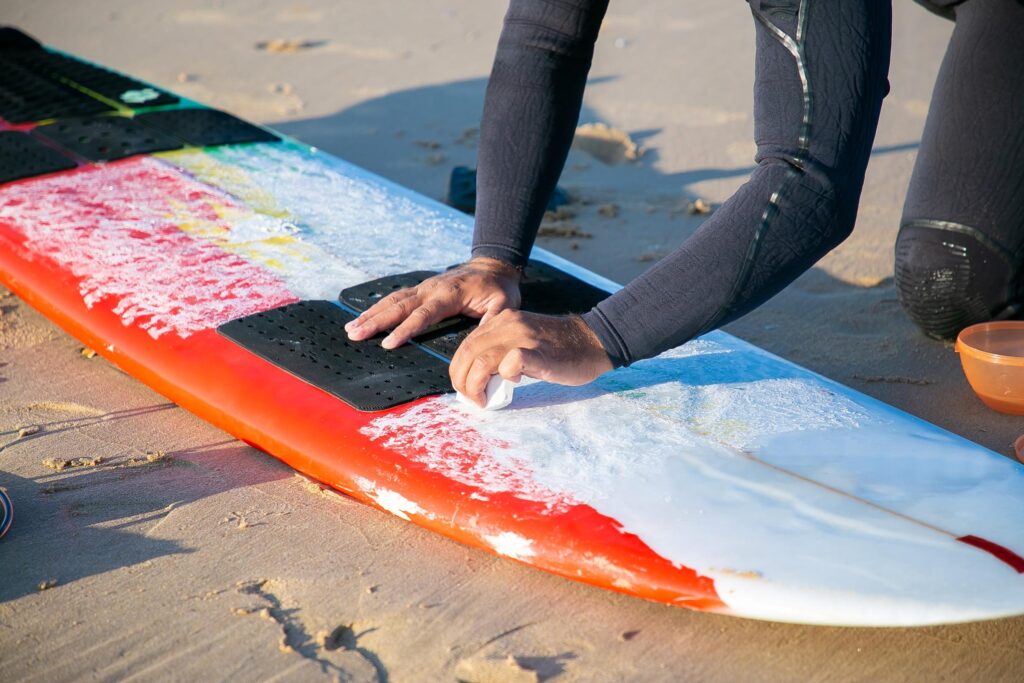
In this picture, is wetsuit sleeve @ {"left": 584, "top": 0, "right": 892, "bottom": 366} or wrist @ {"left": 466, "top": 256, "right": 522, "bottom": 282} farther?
wrist @ {"left": 466, "top": 256, "right": 522, "bottom": 282}

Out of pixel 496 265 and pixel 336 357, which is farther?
pixel 496 265

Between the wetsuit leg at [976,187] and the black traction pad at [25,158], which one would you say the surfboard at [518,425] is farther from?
the wetsuit leg at [976,187]

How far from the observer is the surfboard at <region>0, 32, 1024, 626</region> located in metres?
1.58

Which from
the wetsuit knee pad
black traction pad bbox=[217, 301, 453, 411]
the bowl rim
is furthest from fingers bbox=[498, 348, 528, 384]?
the wetsuit knee pad

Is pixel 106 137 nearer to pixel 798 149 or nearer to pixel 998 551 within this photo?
pixel 798 149

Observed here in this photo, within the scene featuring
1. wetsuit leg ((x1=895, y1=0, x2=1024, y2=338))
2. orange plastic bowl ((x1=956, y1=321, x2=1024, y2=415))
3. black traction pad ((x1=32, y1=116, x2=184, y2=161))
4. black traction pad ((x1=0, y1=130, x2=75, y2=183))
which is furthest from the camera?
black traction pad ((x1=32, y1=116, x2=184, y2=161))

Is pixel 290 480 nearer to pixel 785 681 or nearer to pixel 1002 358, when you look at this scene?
pixel 785 681

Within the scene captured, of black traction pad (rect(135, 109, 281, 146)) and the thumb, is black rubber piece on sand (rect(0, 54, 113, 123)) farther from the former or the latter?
the thumb

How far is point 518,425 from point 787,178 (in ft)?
2.03

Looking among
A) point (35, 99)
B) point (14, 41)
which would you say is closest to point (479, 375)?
point (35, 99)

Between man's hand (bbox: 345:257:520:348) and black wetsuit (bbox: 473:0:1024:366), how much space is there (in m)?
0.07

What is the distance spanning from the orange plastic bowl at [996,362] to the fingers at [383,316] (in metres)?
1.17

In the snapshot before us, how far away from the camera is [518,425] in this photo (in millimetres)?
1913

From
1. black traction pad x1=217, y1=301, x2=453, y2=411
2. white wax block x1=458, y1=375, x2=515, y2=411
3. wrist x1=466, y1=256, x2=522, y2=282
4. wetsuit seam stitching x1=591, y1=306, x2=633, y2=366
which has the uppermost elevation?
wetsuit seam stitching x1=591, y1=306, x2=633, y2=366
